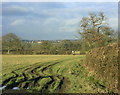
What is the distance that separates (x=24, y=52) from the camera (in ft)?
144

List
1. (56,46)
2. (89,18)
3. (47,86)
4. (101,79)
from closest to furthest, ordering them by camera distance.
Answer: (47,86) < (101,79) < (89,18) < (56,46)

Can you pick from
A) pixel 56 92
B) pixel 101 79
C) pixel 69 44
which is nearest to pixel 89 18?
pixel 69 44

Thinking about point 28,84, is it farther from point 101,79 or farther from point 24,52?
point 24,52

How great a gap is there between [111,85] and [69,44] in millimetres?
39735

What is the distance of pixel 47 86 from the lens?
731 cm

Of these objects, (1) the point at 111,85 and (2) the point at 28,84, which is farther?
(2) the point at 28,84

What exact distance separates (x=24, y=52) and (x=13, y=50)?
3.17m

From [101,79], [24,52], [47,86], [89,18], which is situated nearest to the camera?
[47,86]

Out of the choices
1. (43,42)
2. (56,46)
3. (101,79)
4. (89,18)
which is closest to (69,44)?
(56,46)

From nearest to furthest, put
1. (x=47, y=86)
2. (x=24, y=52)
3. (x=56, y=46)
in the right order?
(x=47, y=86) < (x=24, y=52) < (x=56, y=46)

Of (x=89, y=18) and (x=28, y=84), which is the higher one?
(x=89, y=18)

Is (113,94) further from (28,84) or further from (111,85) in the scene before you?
(28,84)

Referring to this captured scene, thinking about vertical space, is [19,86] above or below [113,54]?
below

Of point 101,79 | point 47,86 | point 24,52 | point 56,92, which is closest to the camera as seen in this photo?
point 56,92
